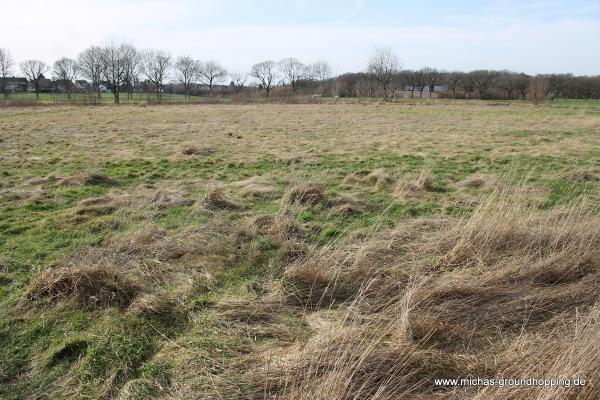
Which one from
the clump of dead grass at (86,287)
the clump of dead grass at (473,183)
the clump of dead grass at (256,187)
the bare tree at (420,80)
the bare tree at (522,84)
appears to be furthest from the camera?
the bare tree at (420,80)

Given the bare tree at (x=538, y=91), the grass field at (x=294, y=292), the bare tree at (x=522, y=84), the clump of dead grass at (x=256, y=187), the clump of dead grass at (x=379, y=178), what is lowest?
the grass field at (x=294, y=292)

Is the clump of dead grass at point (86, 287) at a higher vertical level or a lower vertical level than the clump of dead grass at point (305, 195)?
lower

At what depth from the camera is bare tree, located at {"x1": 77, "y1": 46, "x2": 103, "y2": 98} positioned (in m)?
65.0

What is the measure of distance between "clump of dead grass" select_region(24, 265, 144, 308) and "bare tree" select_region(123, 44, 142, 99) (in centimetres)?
6835

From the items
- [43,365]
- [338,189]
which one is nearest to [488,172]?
[338,189]

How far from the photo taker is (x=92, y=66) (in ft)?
214

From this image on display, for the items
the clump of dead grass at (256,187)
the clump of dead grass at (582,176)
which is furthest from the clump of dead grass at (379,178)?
the clump of dead grass at (582,176)

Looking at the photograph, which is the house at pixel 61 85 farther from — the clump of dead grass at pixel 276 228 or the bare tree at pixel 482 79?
the clump of dead grass at pixel 276 228

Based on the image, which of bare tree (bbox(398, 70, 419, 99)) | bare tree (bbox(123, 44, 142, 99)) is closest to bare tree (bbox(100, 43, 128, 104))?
bare tree (bbox(123, 44, 142, 99))

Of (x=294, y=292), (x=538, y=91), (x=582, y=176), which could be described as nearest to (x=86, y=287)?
(x=294, y=292)

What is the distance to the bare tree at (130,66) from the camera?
66.3 m

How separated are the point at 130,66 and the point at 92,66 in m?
5.58

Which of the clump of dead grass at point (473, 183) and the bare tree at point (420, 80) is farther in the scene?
the bare tree at point (420, 80)

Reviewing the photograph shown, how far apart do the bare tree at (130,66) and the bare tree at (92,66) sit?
3.79 metres
